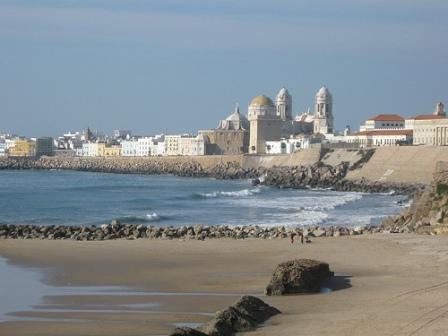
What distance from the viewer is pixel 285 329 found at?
1052cm

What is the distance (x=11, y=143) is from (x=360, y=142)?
323 ft

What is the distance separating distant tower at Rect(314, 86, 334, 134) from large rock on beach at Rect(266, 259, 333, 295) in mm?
105894

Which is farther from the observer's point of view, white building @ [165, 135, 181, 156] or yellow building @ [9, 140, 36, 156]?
yellow building @ [9, 140, 36, 156]

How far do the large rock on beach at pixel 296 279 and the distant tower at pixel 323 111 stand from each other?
347 ft

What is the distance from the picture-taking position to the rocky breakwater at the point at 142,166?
3954 inches

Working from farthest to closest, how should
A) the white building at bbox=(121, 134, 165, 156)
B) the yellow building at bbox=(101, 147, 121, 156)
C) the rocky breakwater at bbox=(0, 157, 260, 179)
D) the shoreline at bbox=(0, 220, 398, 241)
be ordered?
the yellow building at bbox=(101, 147, 121, 156) < the white building at bbox=(121, 134, 165, 156) < the rocky breakwater at bbox=(0, 157, 260, 179) < the shoreline at bbox=(0, 220, 398, 241)

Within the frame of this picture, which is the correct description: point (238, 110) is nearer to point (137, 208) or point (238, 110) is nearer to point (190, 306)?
point (137, 208)

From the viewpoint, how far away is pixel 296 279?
1315 centimetres

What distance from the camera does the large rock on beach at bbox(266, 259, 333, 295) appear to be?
1309 centimetres

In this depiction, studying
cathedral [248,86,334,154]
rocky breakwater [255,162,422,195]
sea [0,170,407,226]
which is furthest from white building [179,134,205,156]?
sea [0,170,407,226]

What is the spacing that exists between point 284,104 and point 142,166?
21689 mm

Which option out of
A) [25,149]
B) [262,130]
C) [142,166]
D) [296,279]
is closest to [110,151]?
[25,149]

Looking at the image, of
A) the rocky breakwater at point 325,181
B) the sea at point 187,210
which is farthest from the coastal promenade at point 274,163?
the sea at point 187,210

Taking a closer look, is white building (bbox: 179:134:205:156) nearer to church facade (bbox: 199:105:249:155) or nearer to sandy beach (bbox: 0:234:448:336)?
church facade (bbox: 199:105:249:155)
